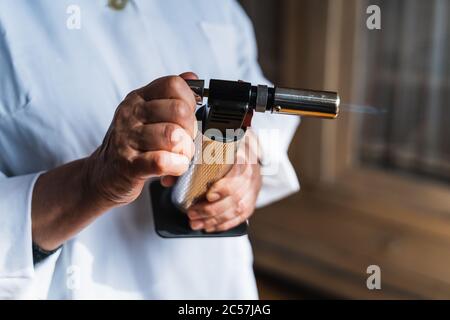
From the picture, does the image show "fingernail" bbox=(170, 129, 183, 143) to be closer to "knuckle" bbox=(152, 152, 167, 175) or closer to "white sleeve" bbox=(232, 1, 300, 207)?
"knuckle" bbox=(152, 152, 167, 175)

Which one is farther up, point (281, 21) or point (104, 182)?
point (281, 21)

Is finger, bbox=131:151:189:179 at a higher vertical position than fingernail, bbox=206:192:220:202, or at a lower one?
higher

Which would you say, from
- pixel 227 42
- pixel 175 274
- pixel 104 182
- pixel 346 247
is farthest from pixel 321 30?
pixel 104 182

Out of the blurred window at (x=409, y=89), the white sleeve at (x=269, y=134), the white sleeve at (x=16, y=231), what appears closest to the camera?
the white sleeve at (x=16, y=231)

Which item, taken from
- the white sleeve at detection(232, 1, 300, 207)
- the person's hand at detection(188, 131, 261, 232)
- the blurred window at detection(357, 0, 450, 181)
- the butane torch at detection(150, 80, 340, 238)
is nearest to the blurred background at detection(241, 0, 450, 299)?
the blurred window at detection(357, 0, 450, 181)

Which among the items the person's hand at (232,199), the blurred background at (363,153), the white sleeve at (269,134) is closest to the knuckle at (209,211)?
the person's hand at (232,199)

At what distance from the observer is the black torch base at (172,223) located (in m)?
0.60

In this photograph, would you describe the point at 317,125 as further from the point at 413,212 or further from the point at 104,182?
the point at 104,182

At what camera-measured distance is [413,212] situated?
1.46 m

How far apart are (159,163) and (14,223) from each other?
0.18 m

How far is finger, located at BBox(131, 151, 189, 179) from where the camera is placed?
0.42 metres

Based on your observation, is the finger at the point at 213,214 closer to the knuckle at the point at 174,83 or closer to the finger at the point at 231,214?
the finger at the point at 231,214

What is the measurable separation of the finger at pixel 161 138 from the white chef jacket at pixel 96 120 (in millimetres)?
156
